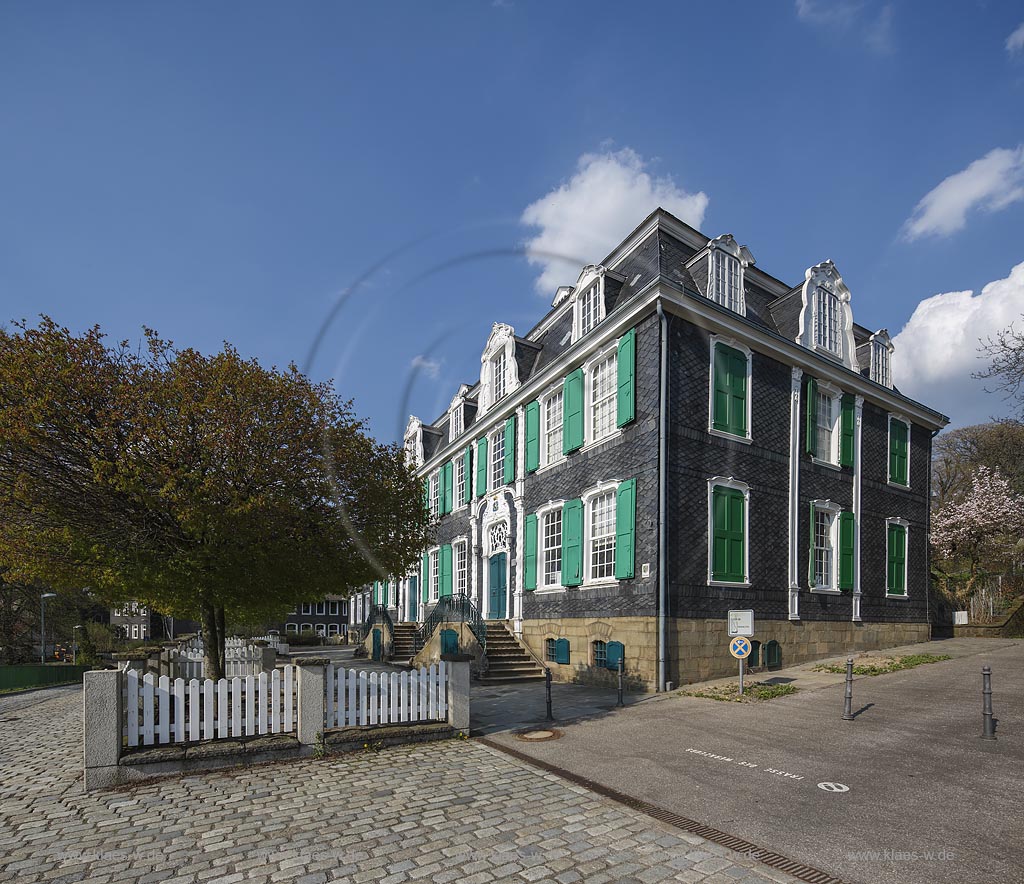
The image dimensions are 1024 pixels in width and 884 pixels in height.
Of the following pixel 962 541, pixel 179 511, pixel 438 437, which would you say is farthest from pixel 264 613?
pixel 962 541

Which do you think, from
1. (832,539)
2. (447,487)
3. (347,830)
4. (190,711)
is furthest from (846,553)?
(190,711)

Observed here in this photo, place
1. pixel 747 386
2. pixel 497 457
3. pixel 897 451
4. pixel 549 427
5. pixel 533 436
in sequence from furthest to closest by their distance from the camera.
A: pixel 497 457 < pixel 897 451 < pixel 533 436 < pixel 549 427 < pixel 747 386

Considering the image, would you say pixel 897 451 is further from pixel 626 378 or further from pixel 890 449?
pixel 626 378

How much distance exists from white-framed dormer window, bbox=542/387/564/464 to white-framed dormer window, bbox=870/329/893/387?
34.1 feet

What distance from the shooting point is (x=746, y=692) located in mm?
13297

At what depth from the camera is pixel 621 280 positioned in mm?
18531

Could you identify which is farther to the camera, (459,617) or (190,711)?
(459,617)

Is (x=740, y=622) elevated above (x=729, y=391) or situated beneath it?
situated beneath

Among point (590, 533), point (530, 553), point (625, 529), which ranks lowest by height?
point (530, 553)

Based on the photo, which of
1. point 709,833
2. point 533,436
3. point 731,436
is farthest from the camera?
point 533,436

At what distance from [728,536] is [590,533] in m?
3.55

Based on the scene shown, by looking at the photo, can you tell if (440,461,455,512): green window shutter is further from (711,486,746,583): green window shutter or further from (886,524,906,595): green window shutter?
(886,524,906,595): green window shutter

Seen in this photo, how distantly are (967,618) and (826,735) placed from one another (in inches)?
763

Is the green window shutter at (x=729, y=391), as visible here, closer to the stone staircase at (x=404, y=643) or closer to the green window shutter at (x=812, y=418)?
the green window shutter at (x=812, y=418)
